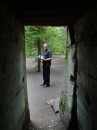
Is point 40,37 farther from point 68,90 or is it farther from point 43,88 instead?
point 68,90

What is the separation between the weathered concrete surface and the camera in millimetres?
6770

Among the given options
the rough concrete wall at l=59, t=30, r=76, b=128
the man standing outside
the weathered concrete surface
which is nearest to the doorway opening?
the weathered concrete surface

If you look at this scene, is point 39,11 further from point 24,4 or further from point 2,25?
point 2,25

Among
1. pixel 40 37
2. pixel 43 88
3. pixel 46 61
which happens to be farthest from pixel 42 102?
pixel 40 37

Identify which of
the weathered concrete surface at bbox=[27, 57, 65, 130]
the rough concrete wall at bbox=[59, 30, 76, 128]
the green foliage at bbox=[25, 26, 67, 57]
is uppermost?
the green foliage at bbox=[25, 26, 67, 57]

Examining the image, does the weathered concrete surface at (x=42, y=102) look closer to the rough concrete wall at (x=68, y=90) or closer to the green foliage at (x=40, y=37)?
the rough concrete wall at (x=68, y=90)

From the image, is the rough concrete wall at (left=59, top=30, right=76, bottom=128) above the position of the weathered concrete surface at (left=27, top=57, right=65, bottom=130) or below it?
above

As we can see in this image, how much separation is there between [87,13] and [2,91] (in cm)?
195

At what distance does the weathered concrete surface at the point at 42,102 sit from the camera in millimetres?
6770

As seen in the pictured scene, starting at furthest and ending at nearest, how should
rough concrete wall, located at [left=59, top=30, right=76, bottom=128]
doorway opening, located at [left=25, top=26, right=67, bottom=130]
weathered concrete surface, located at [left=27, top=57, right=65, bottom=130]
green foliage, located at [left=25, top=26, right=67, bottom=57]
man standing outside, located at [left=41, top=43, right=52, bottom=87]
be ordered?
1. green foliage, located at [left=25, top=26, right=67, bottom=57]
2. man standing outside, located at [left=41, top=43, right=52, bottom=87]
3. doorway opening, located at [left=25, top=26, right=67, bottom=130]
4. weathered concrete surface, located at [left=27, top=57, right=65, bottom=130]
5. rough concrete wall, located at [left=59, top=30, right=76, bottom=128]

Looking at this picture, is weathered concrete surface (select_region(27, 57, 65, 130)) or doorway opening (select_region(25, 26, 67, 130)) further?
doorway opening (select_region(25, 26, 67, 130))

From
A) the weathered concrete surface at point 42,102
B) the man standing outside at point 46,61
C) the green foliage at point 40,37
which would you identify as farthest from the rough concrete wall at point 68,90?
the green foliage at point 40,37

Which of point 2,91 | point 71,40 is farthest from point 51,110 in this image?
point 2,91

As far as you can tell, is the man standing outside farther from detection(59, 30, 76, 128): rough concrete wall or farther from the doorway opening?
detection(59, 30, 76, 128): rough concrete wall
